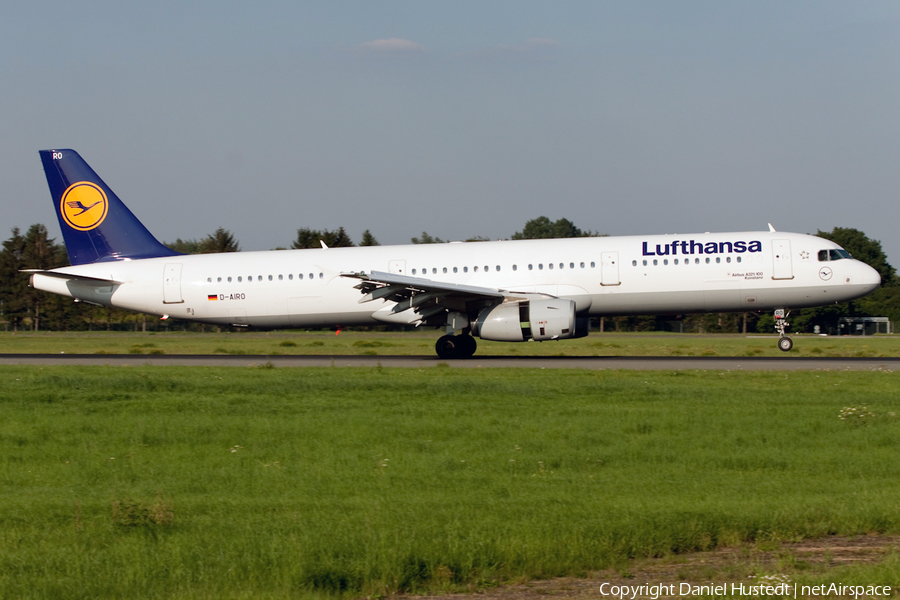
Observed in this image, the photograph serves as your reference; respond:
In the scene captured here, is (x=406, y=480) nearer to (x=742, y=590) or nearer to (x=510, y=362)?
(x=742, y=590)

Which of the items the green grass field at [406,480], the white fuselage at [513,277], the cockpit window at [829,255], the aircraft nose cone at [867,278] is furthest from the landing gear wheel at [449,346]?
the aircraft nose cone at [867,278]

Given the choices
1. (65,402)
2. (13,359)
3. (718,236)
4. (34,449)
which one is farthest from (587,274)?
(13,359)

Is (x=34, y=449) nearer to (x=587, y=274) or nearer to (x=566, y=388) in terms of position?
(x=566, y=388)

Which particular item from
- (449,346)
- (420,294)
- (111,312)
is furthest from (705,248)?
(111,312)

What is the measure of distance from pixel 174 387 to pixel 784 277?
16.5 m

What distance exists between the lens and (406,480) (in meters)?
8.80

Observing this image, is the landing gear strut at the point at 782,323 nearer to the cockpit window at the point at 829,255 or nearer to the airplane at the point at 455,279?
the airplane at the point at 455,279

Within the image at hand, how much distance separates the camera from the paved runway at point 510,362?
21.2 m

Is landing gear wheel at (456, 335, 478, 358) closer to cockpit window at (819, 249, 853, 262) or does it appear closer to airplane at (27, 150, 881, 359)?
airplane at (27, 150, 881, 359)

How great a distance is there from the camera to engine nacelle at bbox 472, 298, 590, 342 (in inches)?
862

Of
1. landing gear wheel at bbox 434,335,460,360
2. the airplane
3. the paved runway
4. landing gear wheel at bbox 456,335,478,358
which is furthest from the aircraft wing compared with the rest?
the paved runway

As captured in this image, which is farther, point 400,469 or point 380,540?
point 400,469

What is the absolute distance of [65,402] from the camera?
1404 cm

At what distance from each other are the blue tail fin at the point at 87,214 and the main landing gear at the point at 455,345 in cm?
1008
